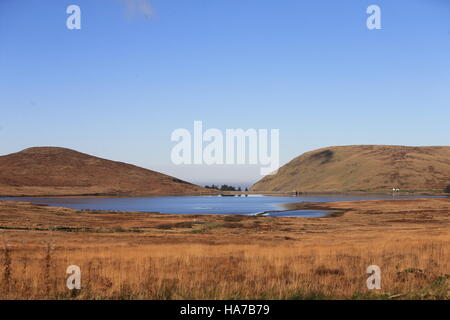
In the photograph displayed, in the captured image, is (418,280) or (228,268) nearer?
(418,280)

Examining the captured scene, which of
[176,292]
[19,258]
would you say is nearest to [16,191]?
[19,258]

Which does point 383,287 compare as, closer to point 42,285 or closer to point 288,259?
point 288,259

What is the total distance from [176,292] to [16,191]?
209 metres

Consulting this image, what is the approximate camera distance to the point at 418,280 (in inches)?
622

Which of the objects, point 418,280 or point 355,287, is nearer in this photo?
point 355,287
